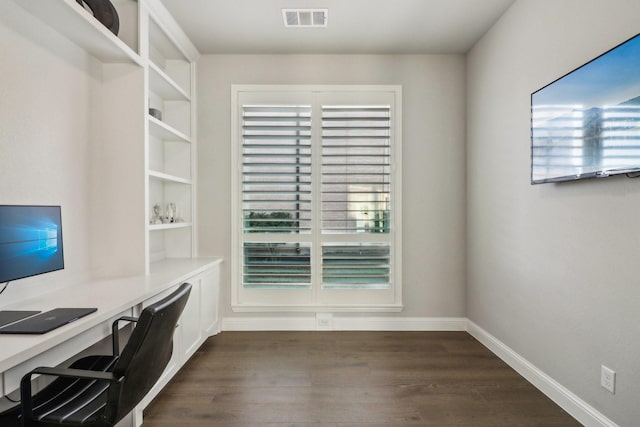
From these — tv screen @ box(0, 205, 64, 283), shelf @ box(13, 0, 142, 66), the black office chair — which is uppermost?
shelf @ box(13, 0, 142, 66)

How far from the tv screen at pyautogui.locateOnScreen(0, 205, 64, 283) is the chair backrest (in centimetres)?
70

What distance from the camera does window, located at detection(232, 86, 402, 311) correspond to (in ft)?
11.6

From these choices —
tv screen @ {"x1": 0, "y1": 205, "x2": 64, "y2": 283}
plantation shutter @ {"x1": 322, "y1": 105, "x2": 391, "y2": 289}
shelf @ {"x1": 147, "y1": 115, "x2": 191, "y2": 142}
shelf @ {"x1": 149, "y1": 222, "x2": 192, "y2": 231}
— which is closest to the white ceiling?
plantation shutter @ {"x1": 322, "y1": 105, "x2": 391, "y2": 289}

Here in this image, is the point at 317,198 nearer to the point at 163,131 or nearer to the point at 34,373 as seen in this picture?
the point at 163,131

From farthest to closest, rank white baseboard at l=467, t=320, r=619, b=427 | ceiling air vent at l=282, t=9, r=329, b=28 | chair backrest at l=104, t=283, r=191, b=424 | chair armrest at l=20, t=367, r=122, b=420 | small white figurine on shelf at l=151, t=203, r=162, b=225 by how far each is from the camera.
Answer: small white figurine on shelf at l=151, t=203, r=162, b=225 → ceiling air vent at l=282, t=9, r=329, b=28 → white baseboard at l=467, t=320, r=619, b=427 → chair backrest at l=104, t=283, r=191, b=424 → chair armrest at l=20, t=367, r=122, b=420

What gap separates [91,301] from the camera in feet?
5.87

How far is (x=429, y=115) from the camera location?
3604mm

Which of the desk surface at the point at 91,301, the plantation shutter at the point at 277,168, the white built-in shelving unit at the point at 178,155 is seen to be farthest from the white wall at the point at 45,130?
the plantation shutter at the point at 277,168

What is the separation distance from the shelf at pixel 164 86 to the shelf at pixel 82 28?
0.98 ft

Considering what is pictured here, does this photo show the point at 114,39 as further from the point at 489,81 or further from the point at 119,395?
the point at 489,81

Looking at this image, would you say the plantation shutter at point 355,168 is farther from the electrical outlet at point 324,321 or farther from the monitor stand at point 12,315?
the monitor stand at point 12,315

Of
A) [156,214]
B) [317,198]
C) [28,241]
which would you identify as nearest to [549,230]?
[317,198]

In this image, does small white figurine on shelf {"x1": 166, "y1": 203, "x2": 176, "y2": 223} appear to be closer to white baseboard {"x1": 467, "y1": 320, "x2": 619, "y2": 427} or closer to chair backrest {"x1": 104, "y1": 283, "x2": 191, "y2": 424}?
chair backrest {"x1": 104, "y1": 283, "x2": 191, "y2": 424}

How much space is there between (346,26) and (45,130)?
93.4 inches
